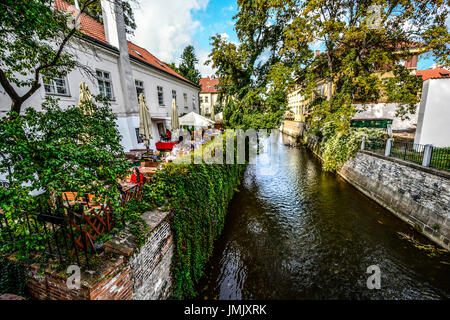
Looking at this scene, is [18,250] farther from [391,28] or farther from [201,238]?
[391,28]

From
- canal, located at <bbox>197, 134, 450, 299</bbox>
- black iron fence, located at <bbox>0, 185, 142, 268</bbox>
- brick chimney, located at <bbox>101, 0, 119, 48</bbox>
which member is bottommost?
canal, located at <bbox>197, 134, 450, 299</bbox>

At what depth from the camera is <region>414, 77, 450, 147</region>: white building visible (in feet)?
28.9

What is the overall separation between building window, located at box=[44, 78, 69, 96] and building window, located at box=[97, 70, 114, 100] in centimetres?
173

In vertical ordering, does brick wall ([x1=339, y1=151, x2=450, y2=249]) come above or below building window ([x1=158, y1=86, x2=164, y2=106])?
below

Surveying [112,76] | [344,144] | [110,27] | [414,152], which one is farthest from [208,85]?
[414,152]

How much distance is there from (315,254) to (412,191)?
5.52 meters

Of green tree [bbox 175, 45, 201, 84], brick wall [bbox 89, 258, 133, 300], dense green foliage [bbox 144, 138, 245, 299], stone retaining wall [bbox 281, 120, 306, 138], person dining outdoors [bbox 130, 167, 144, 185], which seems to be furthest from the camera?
green tree [bbox 175, 45, 201, 84]

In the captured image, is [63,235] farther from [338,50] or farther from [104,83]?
[338,50]

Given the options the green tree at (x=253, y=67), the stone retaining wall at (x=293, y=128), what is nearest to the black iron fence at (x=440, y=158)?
the green tree at (x=253, y=67)

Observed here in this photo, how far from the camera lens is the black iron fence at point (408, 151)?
7661 mm

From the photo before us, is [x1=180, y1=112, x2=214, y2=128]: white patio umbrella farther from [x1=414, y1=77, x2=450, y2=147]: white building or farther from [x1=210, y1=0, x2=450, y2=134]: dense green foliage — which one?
[x1=414, y1=77, x2=450, y2=147]: white building

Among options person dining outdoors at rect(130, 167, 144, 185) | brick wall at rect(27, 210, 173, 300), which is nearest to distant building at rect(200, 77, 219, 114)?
person dining outdoors at rect(130, 167, 144, 185)

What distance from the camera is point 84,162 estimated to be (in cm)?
255

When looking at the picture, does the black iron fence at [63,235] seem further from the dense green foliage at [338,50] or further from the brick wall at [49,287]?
the dense green foliage at [338,50]
